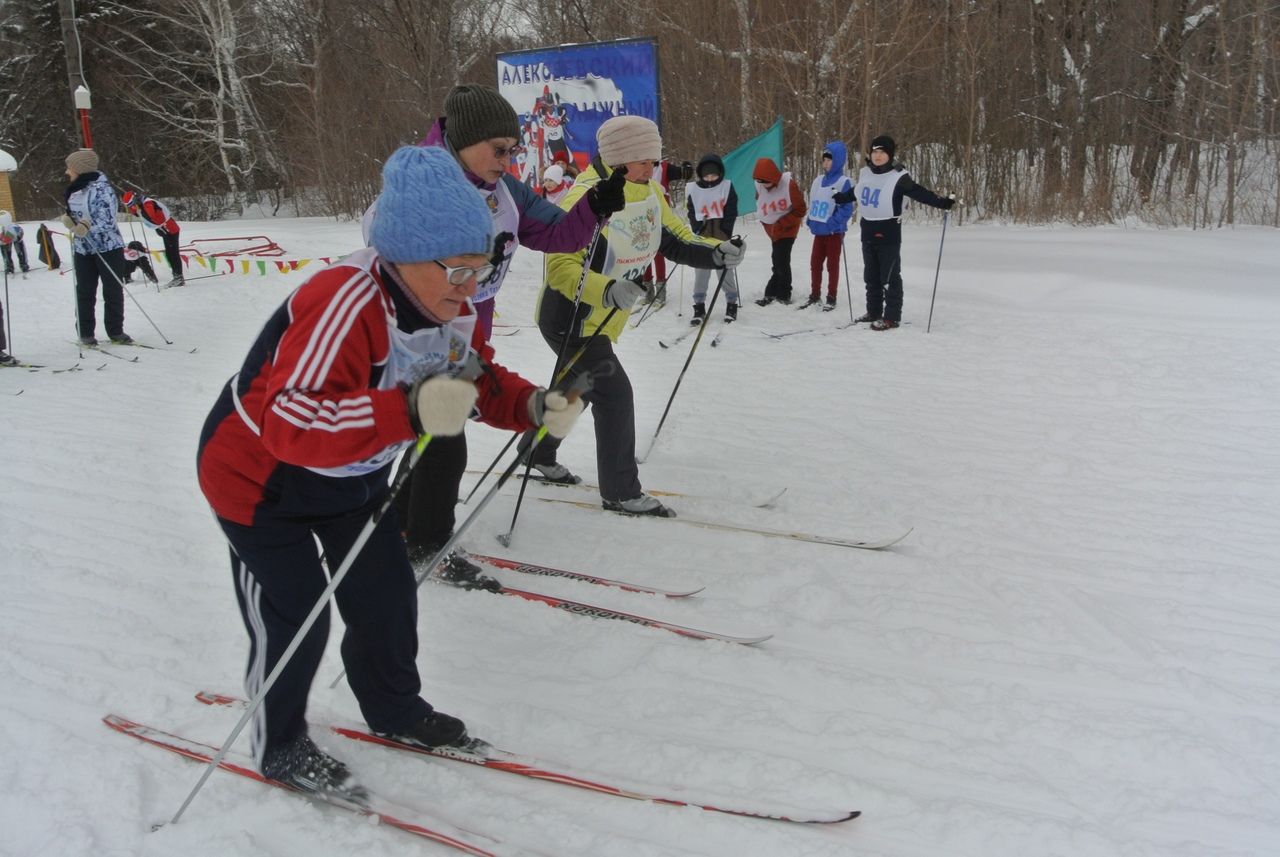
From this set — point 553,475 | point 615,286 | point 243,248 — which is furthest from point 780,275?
point 243,248

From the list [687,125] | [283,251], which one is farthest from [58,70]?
[687,125]

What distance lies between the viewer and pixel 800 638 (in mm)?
2926

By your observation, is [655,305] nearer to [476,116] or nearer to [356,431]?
[476,116]

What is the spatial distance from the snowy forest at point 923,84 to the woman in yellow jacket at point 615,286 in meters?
8.98

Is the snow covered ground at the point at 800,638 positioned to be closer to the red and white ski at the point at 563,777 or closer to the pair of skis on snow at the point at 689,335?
the red and white ski at the point at 563,777

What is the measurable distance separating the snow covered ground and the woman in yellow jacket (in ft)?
0.86

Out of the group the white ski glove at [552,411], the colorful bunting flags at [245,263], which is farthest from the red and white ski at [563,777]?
the colorful bunting flags at [245,263]

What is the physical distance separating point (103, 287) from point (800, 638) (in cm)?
790

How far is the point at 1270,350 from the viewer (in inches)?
246

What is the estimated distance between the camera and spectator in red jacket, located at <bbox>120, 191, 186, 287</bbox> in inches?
405

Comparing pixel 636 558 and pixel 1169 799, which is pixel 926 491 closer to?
pixel 636 558

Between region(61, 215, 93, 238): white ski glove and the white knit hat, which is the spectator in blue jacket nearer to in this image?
region(61, 215, 93, 238): white ski glove

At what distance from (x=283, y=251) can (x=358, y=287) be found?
43.8 ft

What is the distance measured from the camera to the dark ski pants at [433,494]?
10.7 feet
